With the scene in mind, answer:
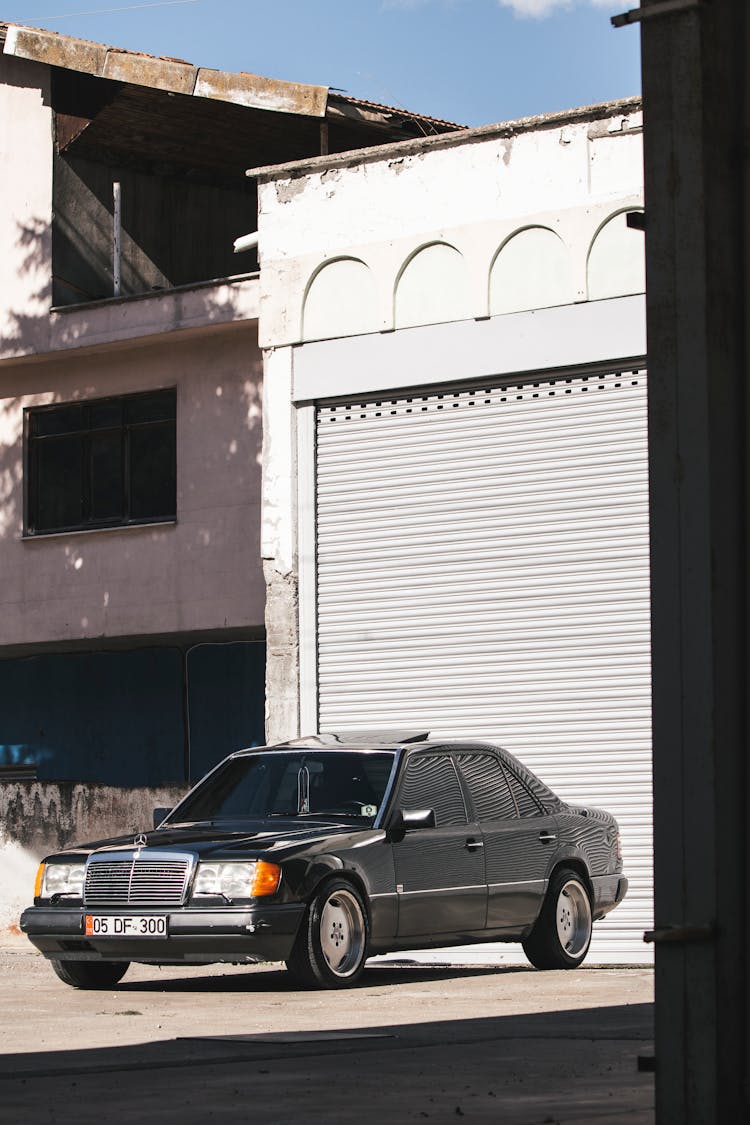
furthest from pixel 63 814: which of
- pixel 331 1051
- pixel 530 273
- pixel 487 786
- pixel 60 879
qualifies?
pixel 331 1051

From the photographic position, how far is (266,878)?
12.4 metres

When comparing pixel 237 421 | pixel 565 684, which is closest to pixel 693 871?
pixel 565 684

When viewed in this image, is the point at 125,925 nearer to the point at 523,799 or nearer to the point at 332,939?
the point at 332,939

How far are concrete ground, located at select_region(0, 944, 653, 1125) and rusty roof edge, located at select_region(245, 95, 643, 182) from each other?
8371mm

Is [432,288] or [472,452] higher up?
[432,288]

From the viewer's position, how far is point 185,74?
25641 mm

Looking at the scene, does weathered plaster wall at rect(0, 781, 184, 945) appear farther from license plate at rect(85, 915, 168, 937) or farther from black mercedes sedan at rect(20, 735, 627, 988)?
license plate at rect(85, 915, 168, 937)

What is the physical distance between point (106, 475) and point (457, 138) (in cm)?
908

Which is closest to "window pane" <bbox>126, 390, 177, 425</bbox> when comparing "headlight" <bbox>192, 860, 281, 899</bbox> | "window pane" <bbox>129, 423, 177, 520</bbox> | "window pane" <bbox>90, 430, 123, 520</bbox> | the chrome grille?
"window pane" <bbox>129, 423, 177, 520</bbox>

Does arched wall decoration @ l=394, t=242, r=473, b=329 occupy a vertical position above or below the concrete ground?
above

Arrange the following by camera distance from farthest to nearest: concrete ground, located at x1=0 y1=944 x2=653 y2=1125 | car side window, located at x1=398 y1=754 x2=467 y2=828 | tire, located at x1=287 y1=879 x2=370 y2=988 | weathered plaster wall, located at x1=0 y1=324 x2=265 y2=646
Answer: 1. weathered plaster wall, located at x1=0 y1=324 x2=265 y2=646
2. car side window, located at x1=398 y1=754 x2=467 y2=828
3. tire, located at x1=287 y1=879 x2=370 y2=988
4. concrete ground, located at x1=0 y1=944 x2=653 y2=1125

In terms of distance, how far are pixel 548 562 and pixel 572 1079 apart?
11593 mm

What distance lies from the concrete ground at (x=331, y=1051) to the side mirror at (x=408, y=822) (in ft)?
3.18

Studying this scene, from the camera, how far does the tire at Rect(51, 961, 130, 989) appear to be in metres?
13.4
